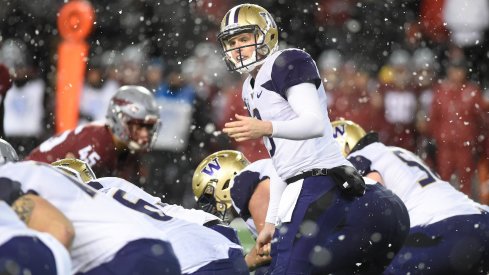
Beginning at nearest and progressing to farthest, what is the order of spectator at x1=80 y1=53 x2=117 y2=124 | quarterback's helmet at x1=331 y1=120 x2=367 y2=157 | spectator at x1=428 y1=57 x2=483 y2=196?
quarterback's helmet at x1=331 y1=120 x2=367 y2=157 < spectator at x1=428 y1=57 x2=483 y2=196 < spectator at x1=80 y1=53 x2=117 y2=124

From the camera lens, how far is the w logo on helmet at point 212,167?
21.5ft

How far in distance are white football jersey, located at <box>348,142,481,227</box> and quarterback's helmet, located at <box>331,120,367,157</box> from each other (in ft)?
2.40

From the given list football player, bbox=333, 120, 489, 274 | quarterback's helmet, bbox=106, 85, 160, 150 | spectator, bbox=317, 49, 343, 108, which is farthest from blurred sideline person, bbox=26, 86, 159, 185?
spectator, bbox=317, 49, 343, 108

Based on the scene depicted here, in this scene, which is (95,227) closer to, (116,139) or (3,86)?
(116,139)

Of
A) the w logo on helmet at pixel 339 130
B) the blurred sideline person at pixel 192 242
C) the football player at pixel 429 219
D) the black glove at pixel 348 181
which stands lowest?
the football player at pixel 429 219

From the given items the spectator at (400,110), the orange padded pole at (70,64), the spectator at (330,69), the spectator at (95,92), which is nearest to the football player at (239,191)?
the spectator at (330,69)

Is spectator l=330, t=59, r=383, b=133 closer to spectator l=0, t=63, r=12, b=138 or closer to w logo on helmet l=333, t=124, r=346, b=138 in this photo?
spectator l=0, t=63, r=12, b=138

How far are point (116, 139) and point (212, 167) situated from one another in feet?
4.88

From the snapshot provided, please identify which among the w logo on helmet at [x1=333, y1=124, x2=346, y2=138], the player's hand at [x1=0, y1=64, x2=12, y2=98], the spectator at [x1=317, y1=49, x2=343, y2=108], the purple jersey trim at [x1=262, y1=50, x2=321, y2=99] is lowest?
the spectator at [x1=317, y1=49, x2=343, y2=108]

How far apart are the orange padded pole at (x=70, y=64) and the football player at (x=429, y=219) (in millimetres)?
7311

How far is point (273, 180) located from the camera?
4.79 meters

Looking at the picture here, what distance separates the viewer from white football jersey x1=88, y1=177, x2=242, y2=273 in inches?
172

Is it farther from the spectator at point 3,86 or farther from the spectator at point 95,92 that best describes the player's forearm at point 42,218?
the spectator at point 95,92

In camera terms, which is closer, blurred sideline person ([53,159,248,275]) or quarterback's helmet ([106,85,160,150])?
blurred sideline person ([53,159,248,275])
